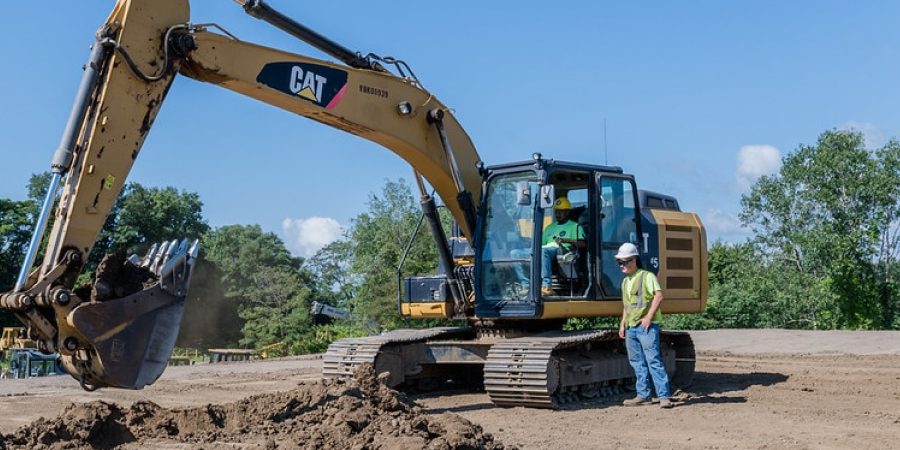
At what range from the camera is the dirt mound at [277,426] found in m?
6.32

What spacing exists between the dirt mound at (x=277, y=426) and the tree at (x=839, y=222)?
25.9 meters

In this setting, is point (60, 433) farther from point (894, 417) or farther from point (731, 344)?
point (731, 344)

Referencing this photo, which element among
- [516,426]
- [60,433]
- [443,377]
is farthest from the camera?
[443,377]

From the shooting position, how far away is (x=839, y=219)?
33.0 metres

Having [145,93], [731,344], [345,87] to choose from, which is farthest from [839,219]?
[145,93]

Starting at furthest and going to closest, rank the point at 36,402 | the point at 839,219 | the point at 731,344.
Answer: the point at 839,219
the point at 731,344
the point at 36,402

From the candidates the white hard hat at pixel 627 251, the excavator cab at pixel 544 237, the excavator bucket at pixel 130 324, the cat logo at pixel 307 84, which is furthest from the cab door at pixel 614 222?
the excavator bucket at pixel 130 324

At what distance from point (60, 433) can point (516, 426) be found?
388cm

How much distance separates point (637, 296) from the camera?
10234mm

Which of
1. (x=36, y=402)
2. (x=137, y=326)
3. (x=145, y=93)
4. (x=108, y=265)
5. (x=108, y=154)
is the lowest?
(x=36, y=402)

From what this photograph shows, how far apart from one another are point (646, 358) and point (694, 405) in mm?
724

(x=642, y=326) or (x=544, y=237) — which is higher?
(x=544, y=237)

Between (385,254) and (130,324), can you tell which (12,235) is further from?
(130,324)

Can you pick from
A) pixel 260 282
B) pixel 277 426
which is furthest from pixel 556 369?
pixel 260 282
